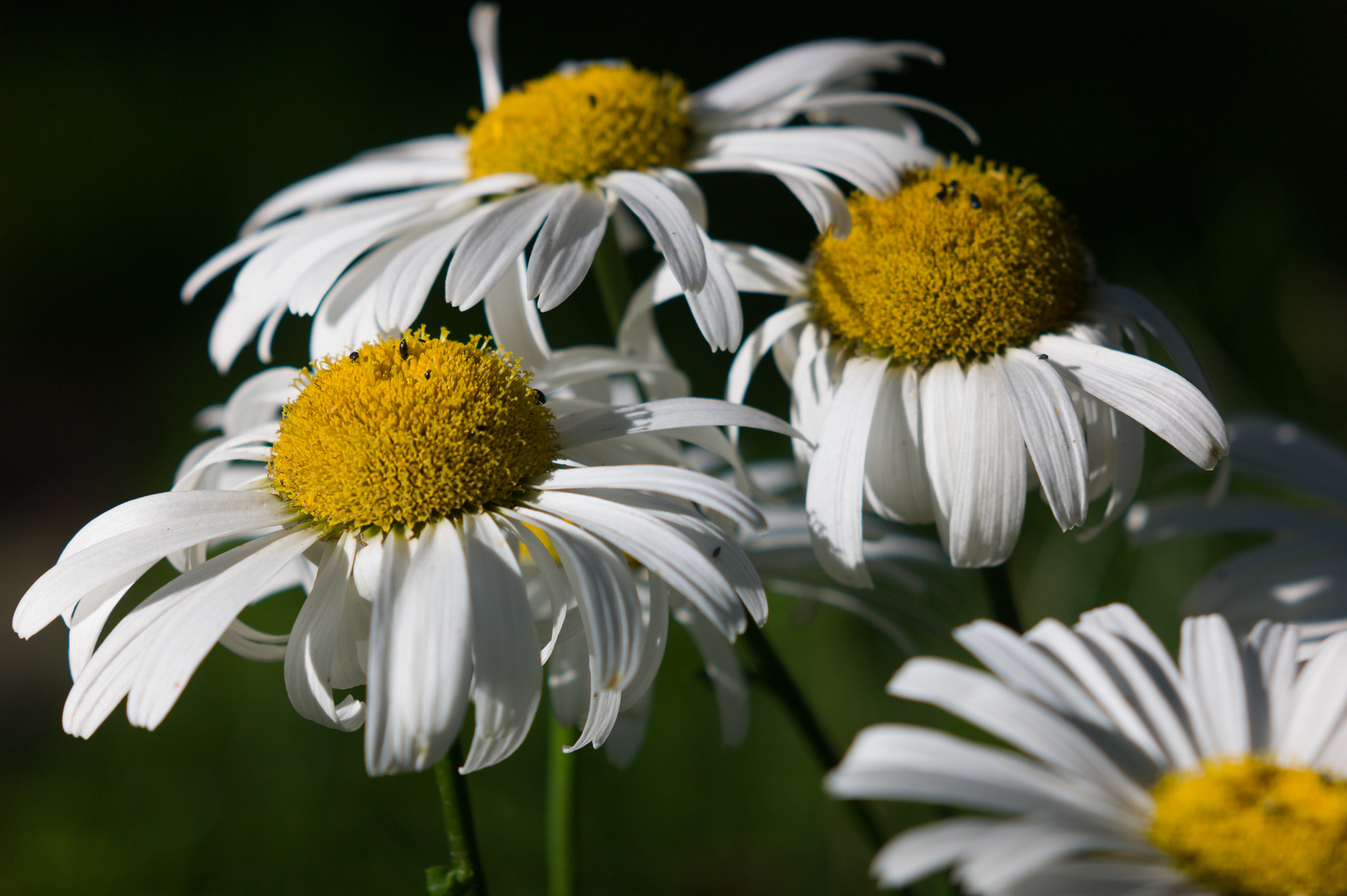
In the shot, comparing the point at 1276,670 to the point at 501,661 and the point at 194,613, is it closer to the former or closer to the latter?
the point at 501,661

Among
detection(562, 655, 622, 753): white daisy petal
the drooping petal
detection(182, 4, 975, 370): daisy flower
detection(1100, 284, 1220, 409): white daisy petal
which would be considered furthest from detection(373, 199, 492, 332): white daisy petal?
detection(1100, 284, 1220, 409): white daisy petal

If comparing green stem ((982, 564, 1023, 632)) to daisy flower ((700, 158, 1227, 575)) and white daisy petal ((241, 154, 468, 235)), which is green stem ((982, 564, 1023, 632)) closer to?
daisy flower ((700, 158, 1227, 575))

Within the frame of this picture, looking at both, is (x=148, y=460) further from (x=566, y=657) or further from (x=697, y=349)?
(x=566, y=657)

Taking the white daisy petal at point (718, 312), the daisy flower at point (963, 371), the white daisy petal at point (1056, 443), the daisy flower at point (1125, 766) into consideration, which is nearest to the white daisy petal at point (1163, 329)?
the daisy flower at point (963, 371)

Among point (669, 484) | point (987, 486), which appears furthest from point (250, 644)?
point (987, 486)

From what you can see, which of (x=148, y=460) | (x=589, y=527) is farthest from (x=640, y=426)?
(x=148, y=460)
